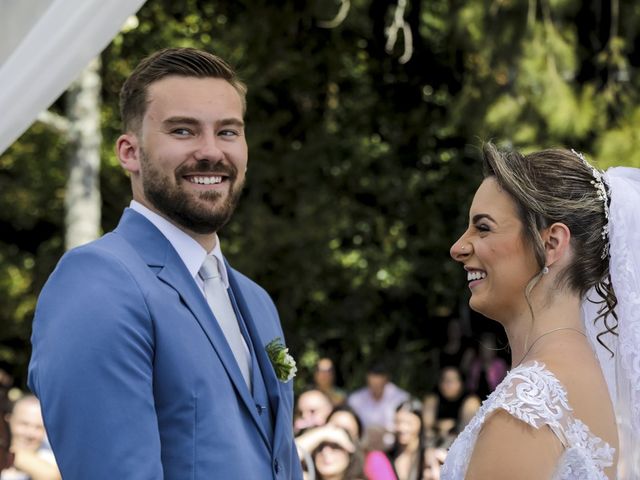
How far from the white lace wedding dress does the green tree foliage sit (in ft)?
30.5

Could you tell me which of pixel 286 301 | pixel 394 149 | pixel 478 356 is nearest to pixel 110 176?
pixel 286 301

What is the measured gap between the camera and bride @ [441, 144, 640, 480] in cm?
285

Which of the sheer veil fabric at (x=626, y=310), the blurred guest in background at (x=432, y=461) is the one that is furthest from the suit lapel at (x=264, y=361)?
the blurred guest in background at (x=432, y=461)

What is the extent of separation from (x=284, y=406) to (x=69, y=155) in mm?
8176

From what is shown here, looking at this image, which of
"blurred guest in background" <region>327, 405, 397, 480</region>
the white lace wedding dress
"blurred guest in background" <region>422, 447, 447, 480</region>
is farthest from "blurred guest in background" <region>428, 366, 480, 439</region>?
the white lace wedding dress

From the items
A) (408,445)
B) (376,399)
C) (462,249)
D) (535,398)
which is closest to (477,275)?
(462,249)

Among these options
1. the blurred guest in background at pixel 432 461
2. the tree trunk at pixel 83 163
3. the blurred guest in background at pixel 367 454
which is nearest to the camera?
the blurred guest in background at pixel 367 454

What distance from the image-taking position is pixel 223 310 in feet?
10.5

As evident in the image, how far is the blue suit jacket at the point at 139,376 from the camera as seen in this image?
8.80 ft

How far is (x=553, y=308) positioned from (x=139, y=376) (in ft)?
3.62

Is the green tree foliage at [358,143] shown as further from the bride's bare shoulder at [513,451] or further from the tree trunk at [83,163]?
the bride's bare shoulder at [513,451]

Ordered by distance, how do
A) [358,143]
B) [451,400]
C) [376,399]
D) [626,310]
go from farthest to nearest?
[358,143] < [376,399] < [451,400] < [626,310]

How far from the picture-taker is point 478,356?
13.9 metres

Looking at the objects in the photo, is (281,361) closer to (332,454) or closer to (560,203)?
(560,203)
